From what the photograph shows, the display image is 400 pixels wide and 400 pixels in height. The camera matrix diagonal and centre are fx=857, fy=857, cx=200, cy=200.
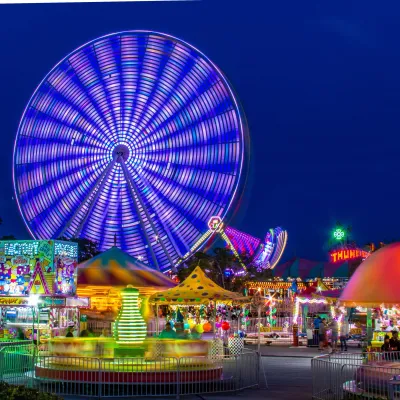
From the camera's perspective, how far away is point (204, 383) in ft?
51.2

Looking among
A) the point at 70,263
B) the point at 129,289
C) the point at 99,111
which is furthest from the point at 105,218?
the point at 129,289

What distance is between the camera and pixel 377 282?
41.1 feet

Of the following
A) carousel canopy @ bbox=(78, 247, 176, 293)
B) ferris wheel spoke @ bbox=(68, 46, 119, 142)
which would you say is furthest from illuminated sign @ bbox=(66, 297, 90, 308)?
ferris wheel spoke @ bbox=(68, 46, 119, 142)

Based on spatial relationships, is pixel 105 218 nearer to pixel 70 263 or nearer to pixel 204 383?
pixel 70 263

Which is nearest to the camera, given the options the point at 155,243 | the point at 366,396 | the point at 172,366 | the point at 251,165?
the point at 366,396

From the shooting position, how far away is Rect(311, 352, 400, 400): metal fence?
1237cm

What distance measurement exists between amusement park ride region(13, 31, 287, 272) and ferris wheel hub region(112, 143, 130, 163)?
61mm

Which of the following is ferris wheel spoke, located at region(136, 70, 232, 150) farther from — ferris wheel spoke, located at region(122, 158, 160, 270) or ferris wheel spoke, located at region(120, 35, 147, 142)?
ferris wheel spoke, located at region(122, 158, 160, 270)

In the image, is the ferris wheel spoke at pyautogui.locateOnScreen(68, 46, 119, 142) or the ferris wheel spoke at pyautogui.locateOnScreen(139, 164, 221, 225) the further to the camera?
the ferris wheel spoke at pyautogui.locateOnScreen(68, 46, 119, 142)

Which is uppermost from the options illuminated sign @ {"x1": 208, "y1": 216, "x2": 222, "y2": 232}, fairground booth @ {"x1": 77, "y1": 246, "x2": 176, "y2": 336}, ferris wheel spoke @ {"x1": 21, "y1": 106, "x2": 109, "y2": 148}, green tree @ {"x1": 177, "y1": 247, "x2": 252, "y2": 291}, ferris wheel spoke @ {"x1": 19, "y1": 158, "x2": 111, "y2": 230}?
ferris wheel spoke @ {"x1": 21, "y1": 106, "x2": 109, "y2": 148}

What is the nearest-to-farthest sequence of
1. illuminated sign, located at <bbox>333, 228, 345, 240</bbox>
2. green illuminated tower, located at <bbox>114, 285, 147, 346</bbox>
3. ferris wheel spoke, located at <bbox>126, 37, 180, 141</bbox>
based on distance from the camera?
1. green illuminated tower, located at <bbox>114, 285, 147, 346</bbox>
2. ferris wheel spoke, located at <bbox>126, 37, 180, 141</bbox>
3. illuminated sign, located at <bbox>333, 228, 345, 240</bbox>

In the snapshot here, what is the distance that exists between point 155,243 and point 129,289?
90.2 ft

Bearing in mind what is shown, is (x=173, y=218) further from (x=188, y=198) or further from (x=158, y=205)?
(x=188, y=198)

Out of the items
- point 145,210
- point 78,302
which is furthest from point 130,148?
point 78,302
